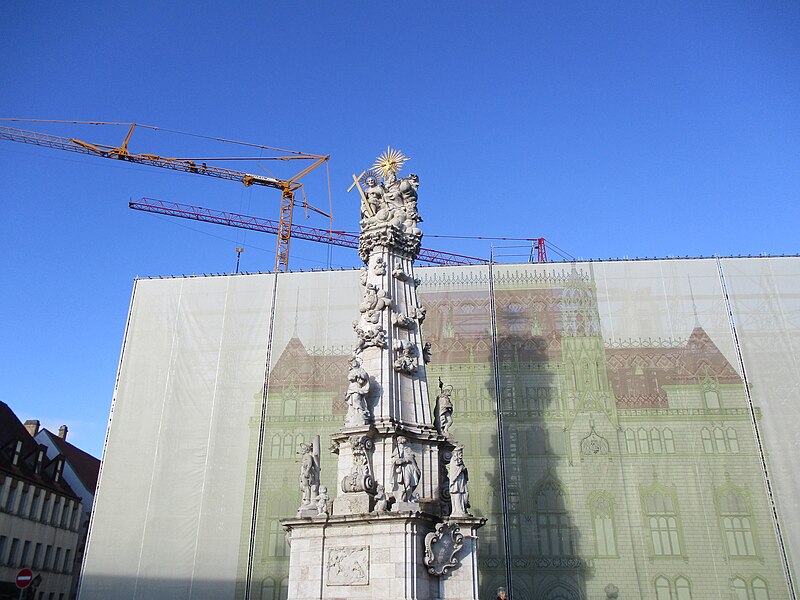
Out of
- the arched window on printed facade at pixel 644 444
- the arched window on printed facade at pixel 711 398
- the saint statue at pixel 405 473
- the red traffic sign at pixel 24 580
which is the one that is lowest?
the red traffic sign at pixel 24 580

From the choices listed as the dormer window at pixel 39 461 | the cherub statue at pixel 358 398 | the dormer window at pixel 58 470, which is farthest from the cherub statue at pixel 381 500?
the dormer window at pixel 58 470

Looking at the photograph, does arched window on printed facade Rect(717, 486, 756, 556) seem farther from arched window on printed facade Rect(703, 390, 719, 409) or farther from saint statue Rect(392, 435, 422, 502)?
saint statue Rect(392, 435, 422, 502)

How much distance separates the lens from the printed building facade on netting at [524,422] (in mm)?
20578

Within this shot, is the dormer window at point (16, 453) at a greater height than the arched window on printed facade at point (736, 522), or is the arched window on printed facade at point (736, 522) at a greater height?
the dormer window at point (16, 453)

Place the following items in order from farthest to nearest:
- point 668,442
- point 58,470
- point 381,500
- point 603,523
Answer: point 58,470, point 668,442, point 603,523, point 381,500

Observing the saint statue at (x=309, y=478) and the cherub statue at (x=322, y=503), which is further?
the saint statue at (x=309, y=478)

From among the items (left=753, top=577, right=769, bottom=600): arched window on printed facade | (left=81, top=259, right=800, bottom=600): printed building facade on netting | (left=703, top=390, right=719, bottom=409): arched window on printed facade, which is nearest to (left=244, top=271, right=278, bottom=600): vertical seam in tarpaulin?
(left=81, top=259, right=800, bottom=600): printed building facade on netting

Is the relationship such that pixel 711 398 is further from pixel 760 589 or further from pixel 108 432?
pixel 108 432

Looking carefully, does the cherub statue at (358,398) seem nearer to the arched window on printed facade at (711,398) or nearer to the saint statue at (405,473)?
the saint statue at (405,473)

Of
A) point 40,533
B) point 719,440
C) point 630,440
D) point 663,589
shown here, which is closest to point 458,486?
point 663,589

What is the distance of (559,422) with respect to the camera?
2234 centimetres

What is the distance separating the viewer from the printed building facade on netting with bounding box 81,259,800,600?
67.5 feet

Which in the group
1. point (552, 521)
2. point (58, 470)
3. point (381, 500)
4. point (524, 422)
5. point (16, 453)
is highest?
point (58, 470)

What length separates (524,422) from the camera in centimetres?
2231
